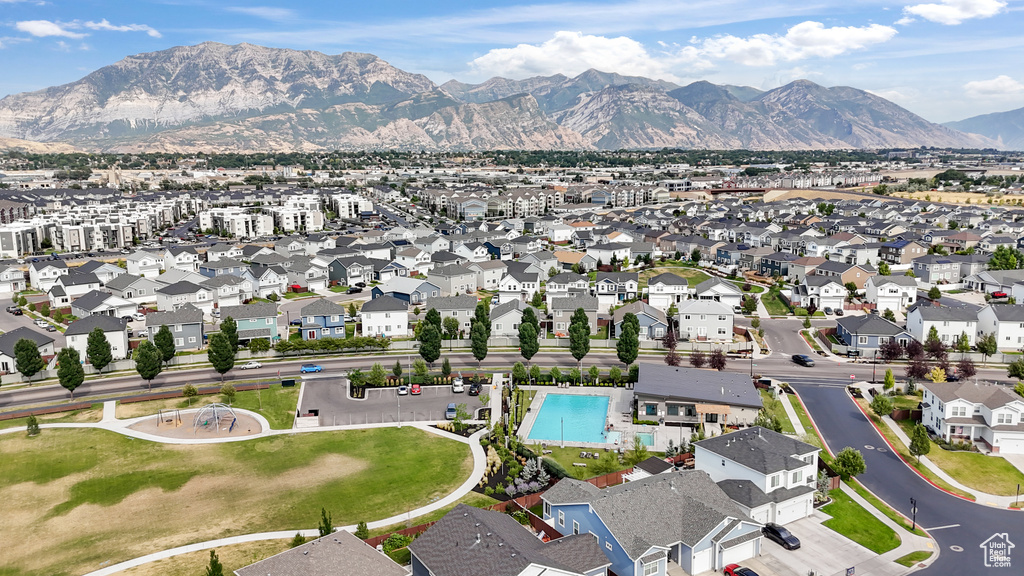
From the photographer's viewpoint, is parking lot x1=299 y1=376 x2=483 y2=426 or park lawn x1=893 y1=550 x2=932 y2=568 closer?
park lawn x1=893 y1=550 x2=932 y2=568

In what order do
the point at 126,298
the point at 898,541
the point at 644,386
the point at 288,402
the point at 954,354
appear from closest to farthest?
the point at 898,541 → the point at 644,386 → the point at 288,402 → the point at 954,354 → the point at 126,298

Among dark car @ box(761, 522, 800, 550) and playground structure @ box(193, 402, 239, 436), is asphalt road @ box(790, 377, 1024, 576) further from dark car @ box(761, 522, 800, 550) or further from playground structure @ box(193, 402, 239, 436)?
playground structure @ box(193, 402, 239, 436)

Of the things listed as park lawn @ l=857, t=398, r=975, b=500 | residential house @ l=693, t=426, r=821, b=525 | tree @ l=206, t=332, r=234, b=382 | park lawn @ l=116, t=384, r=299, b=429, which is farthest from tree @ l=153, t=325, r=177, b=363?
park lawn @ l=857, t=398, r=975, b=500

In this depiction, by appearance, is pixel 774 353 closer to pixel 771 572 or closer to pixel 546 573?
pixel 771 572

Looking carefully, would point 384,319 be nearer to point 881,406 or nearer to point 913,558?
point 881,406

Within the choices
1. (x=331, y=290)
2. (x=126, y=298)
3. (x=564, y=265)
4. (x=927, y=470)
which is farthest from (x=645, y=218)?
(x=927, y=470)

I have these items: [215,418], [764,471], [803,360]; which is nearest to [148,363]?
[215,418]
